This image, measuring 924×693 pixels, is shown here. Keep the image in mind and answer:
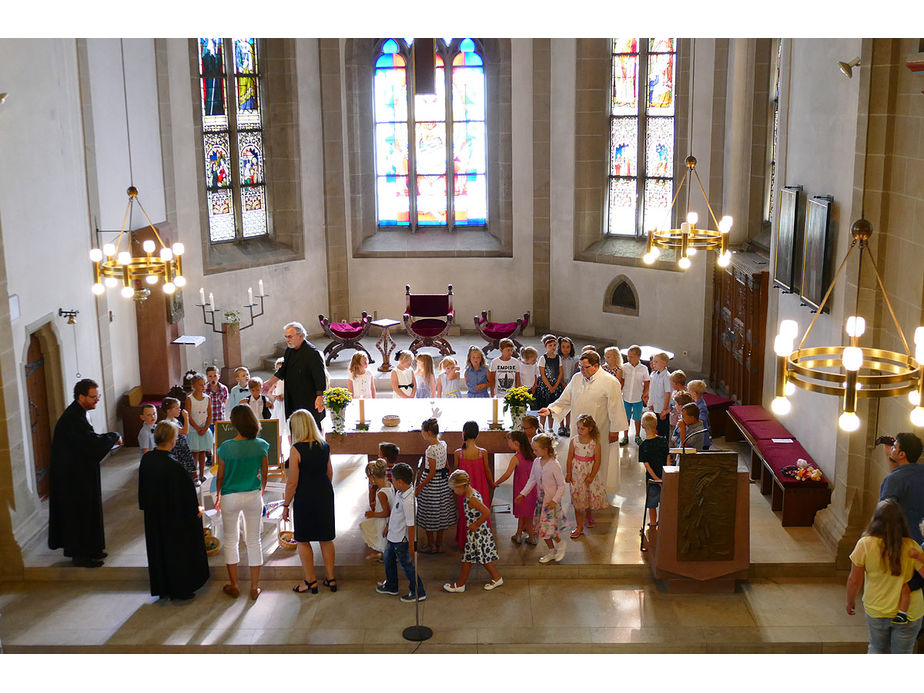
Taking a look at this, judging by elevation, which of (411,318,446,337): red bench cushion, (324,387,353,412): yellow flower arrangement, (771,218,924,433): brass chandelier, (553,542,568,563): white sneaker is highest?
(771,218,924,433): brass chandelier

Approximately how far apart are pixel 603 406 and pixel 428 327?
566cm

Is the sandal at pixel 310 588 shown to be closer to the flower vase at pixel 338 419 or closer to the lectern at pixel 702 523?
the flower vase at pixel 338 419

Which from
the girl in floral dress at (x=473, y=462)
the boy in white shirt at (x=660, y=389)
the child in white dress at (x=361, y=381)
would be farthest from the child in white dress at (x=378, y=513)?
the boy in white shirt at (x=660, y=389)

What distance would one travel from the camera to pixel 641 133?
16.0m

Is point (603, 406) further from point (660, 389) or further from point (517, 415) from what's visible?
Result: point (660, 389)

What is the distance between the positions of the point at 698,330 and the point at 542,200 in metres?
3.40

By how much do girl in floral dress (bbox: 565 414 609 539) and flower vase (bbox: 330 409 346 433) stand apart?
6.98 ft

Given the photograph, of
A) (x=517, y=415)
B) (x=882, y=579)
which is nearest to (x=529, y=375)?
(x=517, y=415)

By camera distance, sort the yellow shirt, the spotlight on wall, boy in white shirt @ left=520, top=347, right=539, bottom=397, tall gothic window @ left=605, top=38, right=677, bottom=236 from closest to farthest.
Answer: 1. the yellow shirt
2. the spotlight on wall
3. boy in white shirt @ left=520, top=347, right=539, bottom=397
4. tall gothic window @ left=605, top=38, right=677, bottom=236

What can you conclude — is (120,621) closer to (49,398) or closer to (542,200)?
(49,398)

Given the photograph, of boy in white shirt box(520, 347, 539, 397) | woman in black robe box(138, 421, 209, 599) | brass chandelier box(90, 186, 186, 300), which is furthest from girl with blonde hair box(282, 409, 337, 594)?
boy in white shirt box(520, 347, 539, 397)

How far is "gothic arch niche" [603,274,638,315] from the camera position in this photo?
637 inches

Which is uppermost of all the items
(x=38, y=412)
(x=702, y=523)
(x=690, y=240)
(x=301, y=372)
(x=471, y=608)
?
(x=690, y=240)

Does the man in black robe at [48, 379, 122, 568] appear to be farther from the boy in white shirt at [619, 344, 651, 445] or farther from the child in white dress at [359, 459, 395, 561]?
the boy in white shirt at [619, 344, 651, 445]
